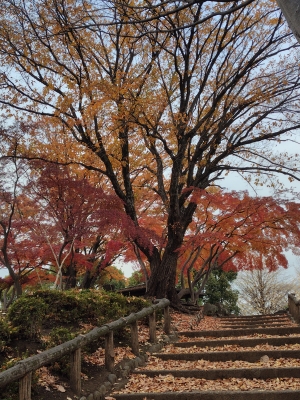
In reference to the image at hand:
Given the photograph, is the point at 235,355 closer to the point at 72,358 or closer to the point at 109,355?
the point at 109,355

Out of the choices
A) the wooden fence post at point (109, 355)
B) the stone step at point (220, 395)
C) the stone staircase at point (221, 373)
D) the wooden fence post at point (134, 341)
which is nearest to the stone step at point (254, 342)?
the stone staircase at point (221, 373)

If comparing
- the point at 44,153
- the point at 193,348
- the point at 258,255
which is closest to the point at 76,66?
the point at 44,153

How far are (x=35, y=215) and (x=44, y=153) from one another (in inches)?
102

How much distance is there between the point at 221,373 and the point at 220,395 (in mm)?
843

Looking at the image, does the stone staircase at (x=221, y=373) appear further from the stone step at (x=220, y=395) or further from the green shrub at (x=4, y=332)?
the green shrub at (x=4, y=332)

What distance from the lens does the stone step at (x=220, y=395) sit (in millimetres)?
4230

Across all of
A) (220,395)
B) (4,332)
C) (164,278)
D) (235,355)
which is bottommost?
(220,395)

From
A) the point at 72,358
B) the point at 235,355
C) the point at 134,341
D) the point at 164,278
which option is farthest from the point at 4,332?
the point at 164,278

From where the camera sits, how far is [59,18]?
946cm

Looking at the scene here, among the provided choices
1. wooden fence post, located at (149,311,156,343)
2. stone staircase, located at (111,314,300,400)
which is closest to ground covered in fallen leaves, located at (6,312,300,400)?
stone staircase, located at (111,314,300,400)

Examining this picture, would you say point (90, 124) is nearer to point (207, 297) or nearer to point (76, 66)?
point (76, 66)

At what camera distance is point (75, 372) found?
4.44 metres

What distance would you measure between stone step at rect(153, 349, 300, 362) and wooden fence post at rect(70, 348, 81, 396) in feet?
7.73

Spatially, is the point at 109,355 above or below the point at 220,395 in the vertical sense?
above
